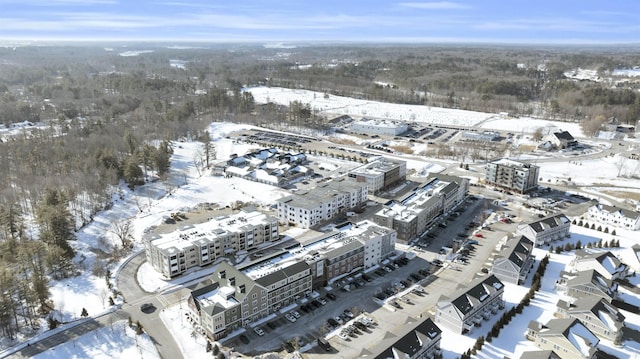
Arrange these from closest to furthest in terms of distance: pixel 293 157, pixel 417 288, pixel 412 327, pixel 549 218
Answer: pixel 412 327 < pixel 417 288 < pixel 549 218 < pixel 293 157

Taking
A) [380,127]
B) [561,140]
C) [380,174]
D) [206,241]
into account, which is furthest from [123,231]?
[561,140]

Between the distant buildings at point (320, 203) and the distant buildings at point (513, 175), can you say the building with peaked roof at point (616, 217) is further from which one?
the distant buildings at point (320, 203)

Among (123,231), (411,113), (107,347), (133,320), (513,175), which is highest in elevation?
(411,113)

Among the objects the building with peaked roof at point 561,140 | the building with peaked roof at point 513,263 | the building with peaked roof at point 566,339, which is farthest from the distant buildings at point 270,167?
the building with peaked roof at point 561,140

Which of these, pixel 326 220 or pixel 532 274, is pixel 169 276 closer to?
pixel 326 220

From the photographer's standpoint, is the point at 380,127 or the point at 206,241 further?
the point at 380,127

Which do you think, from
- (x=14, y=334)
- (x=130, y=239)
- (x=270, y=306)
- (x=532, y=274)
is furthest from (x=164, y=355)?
(x=532, y=274)

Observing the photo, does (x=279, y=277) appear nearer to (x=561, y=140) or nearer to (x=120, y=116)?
(x=561, y=140)
